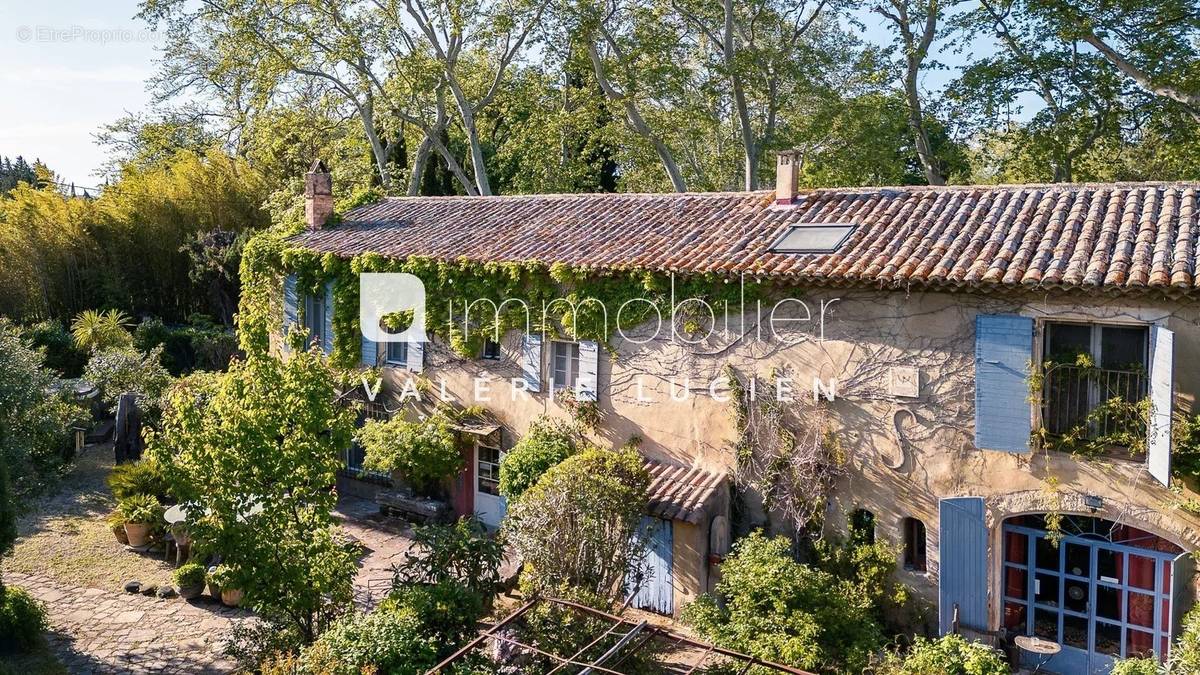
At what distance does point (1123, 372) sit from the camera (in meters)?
10.1

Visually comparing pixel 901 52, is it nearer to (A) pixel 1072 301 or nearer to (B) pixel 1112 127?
(B) pixel 1112 127

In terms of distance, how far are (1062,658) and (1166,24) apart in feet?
59.3

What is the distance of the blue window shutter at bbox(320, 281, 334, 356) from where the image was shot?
17.4 metres

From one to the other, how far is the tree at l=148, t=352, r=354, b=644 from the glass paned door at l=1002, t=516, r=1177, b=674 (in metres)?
8.90

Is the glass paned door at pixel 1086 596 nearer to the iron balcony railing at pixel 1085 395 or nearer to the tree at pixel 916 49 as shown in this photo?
the iron balcony railing at pixel 1085 395

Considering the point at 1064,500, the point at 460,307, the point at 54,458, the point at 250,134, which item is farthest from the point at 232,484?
the point at 250,134

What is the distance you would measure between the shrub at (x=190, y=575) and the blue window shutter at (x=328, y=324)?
17.6 feet

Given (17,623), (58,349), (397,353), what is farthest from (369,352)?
(58,349)

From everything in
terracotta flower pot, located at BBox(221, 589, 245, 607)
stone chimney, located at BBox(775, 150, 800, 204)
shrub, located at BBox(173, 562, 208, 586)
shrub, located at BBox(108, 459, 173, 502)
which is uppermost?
stone chimney, located at BBox(775, 150, 800, 204)

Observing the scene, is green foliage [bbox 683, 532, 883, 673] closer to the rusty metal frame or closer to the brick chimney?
the rusty metal frame

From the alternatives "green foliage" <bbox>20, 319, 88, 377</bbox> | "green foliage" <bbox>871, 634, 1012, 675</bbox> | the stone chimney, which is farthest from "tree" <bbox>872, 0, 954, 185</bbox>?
"green foliage" <bbox>20, 319, 88, 377</bbox>

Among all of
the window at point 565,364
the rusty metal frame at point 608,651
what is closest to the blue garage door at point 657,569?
the rusty metal frame at point 608,651

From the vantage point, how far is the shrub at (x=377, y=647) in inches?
388

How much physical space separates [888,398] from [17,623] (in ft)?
39.7
